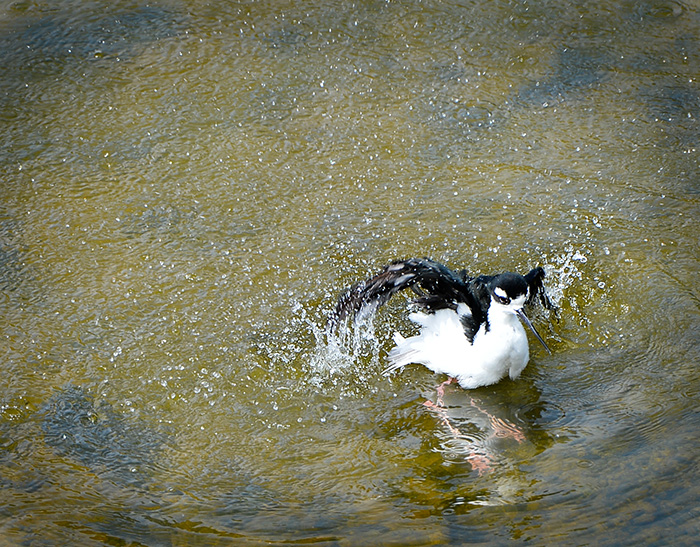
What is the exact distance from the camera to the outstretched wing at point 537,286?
3.92 metres

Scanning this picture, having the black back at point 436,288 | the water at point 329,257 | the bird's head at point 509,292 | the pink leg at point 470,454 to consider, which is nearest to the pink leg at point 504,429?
the water at point 329,257

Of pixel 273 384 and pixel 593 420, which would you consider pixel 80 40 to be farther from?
pixel 593 420

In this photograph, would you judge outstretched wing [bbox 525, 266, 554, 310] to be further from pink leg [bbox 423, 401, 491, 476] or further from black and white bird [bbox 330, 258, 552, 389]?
pink leg [bbox 423, 401, 491, 476]

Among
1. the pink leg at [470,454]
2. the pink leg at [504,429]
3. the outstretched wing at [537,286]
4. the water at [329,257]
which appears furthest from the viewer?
the outstretched wing at [537,286]

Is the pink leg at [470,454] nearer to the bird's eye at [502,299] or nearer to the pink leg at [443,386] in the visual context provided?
the pink leg at [443,386]

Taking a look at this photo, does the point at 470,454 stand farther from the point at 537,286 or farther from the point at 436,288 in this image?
the point at 537,286

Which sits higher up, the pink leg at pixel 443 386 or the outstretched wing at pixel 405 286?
the outstretched wing at pixel 405 286

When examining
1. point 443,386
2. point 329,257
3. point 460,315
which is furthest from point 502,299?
point 329,257

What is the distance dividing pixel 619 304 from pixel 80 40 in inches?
203

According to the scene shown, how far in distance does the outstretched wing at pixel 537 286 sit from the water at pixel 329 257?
0.19 metres

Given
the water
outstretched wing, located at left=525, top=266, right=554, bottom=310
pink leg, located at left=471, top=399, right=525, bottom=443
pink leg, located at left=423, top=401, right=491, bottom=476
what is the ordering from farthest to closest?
outstretched wing, located at left=525, top=266, right=554, bottom=310
pink leg, located at left=471, top=399, right=525, bottom=443
pink leg, located at left=423, top=401, right=491, bottom=476
the water

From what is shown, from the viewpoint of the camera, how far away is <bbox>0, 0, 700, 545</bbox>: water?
132 inches

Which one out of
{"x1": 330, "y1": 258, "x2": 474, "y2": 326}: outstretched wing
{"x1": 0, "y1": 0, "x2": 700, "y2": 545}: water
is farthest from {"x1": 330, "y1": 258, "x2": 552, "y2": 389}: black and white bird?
{"x1": 0, "y1": 0, "x2": 700, "y2": 545}: water

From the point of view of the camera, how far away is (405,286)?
372cm
